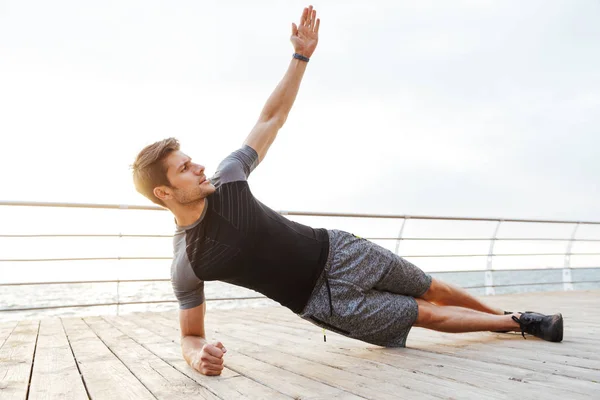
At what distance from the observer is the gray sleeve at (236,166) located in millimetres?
1930

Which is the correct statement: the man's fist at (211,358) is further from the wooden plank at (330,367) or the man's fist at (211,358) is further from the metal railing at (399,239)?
the metal railing at (399,239)

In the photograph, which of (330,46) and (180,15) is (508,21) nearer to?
(330,46)

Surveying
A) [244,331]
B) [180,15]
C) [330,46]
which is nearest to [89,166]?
[180,15]

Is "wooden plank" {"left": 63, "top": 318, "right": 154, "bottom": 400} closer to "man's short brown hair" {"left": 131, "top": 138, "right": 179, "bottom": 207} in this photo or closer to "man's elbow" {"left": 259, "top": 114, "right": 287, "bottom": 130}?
"man's short brown hair" {"left": 131, "top": 138, "right": 179, "bottom": 207}

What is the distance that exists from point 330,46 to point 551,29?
6726mm

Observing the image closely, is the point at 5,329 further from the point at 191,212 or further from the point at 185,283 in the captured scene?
the point at 191,212

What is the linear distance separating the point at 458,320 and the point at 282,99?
4.35 feet

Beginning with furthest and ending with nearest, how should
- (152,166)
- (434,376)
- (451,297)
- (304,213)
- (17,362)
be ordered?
(304,213) → (451,297) → (17,362) → (152,166) → (434,376)

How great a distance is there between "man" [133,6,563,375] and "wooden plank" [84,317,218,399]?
11cm

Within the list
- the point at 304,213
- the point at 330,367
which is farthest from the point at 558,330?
the point at 304,213

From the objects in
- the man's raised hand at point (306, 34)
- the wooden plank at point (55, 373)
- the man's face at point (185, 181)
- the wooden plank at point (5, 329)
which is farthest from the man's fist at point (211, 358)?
the wooden plank at point (5, 329)

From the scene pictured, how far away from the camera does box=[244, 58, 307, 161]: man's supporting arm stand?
7.07 feet

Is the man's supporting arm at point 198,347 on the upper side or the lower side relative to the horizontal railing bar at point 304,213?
lower

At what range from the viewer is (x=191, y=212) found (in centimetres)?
184
